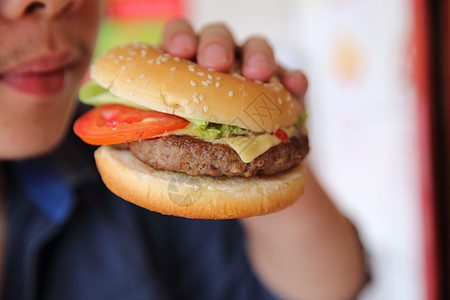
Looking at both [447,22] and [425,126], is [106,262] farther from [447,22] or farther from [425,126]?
[447,22]

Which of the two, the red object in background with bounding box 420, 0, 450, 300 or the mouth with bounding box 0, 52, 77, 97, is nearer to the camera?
the mouth with bounding box 0, 52, 77, 97

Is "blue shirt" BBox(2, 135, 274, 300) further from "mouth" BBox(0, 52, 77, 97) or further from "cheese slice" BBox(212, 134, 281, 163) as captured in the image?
"cheese slice" BBox(212, 134, 281, 163)

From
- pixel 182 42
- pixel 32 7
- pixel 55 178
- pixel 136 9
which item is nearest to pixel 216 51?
pixel 182 42

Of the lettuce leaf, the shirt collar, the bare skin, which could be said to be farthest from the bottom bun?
the shirt collar

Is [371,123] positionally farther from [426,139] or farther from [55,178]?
[55,178]

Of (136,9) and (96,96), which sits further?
(136,9)

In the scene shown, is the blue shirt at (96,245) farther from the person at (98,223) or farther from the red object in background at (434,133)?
the red object in background at (434,133)
